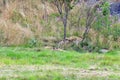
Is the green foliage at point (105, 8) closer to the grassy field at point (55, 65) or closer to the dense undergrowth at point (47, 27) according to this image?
the dense undergrowth at point (47, 27)

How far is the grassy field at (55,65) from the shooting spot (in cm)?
1054

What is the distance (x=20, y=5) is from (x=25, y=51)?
610 cm

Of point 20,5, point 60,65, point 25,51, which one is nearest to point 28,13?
point 20,5

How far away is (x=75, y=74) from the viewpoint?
10680mm

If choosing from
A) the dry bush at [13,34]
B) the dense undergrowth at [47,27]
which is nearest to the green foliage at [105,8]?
the dense undergrowth at [47,27]

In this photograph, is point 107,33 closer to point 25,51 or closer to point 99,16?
point 99,16

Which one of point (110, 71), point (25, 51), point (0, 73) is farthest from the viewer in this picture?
point (25, 51)

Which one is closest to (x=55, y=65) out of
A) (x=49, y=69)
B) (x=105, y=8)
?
(x=49, y=69)

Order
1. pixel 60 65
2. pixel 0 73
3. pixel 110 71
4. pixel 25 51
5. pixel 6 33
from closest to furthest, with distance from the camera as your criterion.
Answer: pixel 0 73
pixel 110 71
pixel 60 65
pixel 25 51
pixel 6 33

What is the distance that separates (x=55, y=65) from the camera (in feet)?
41.8

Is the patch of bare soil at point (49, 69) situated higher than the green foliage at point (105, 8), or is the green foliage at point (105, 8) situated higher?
the green foliage at point (105, 8)

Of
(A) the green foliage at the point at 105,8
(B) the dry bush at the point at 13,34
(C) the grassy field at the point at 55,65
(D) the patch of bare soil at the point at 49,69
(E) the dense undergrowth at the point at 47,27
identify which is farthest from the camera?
(A) the green foliage at the point at 105,8

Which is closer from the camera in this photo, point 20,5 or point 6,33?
point 6,33

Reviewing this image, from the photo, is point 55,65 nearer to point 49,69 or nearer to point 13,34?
point 49,69
